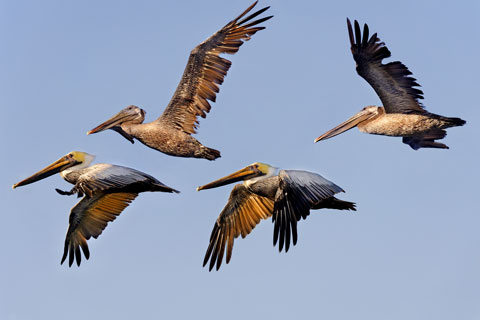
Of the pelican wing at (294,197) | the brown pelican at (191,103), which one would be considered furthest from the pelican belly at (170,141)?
the pelican wing at (294,197)

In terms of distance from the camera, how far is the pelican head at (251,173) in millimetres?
16406

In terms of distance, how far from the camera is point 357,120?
734 inches

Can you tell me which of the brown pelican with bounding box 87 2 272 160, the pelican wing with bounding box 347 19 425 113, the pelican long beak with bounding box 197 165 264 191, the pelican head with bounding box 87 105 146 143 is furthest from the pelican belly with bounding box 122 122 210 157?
the pelican wing with bounding box 347 19 425 113

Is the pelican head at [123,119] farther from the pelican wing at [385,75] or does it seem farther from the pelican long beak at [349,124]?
the pelican wing at [385,75]

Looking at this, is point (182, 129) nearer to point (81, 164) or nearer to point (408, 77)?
point (81, 164)

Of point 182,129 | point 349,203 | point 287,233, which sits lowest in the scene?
point 287,233

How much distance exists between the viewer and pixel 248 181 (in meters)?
16.4

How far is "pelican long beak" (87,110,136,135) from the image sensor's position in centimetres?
1872

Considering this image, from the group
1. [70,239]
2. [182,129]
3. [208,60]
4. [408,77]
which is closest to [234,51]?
[208,60]

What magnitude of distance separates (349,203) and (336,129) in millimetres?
3040

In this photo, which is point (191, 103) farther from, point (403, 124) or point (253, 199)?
point (403, 124)

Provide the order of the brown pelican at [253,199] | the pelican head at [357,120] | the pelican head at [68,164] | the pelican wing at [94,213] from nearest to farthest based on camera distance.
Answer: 1. the brown pelican at [253,199]
2. the pelican wing at [94,213]
3. the pelican head at [68,164]
4. the pelican head at [357,120]

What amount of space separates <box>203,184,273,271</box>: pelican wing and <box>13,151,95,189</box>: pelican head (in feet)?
8.64

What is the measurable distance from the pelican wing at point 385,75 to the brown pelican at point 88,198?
13.2ft
